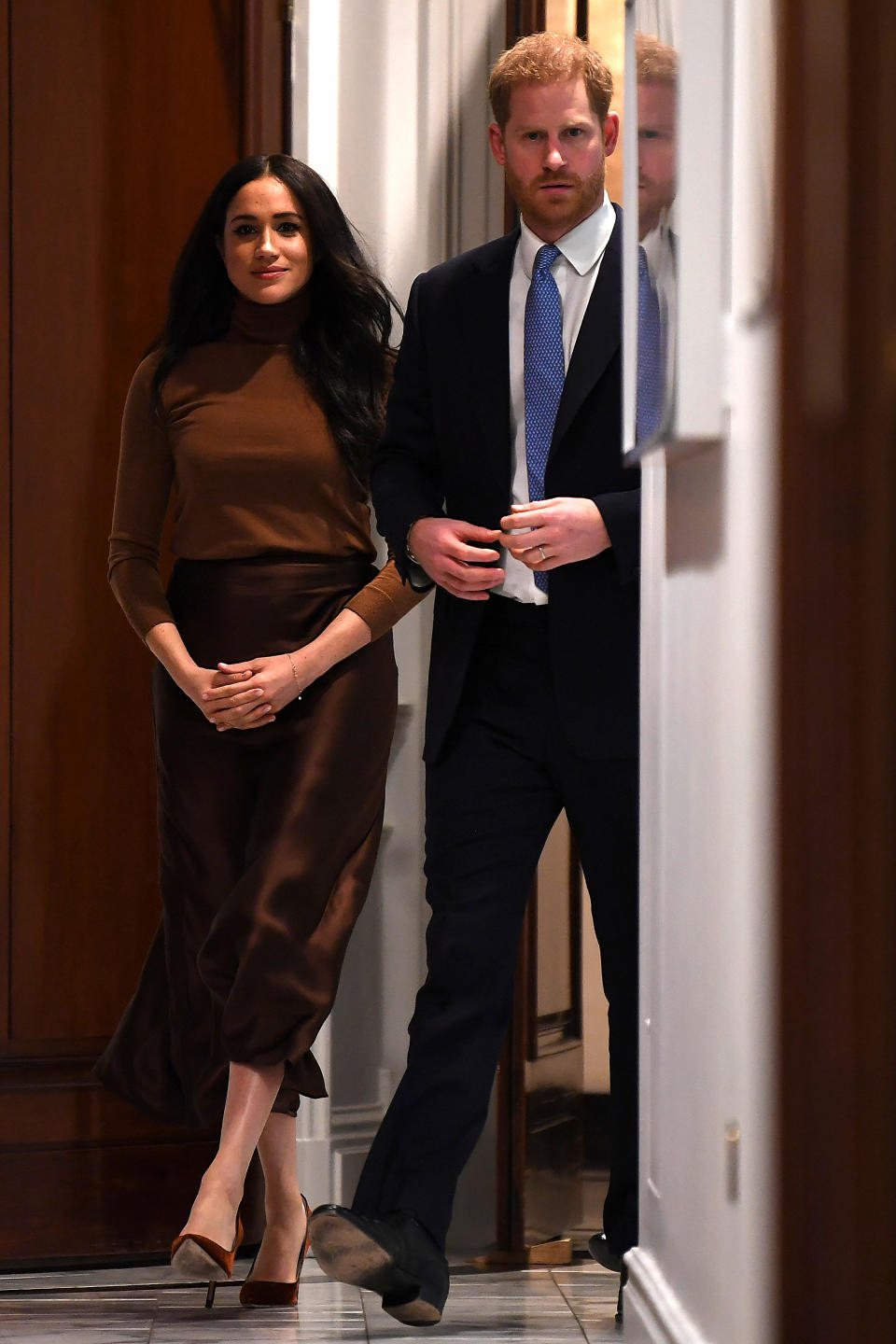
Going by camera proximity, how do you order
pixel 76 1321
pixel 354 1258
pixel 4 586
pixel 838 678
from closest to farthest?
pixel 838 678, pixel 354 1258, pixel 76 1321, pixel 4 586

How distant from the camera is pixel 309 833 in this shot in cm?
260

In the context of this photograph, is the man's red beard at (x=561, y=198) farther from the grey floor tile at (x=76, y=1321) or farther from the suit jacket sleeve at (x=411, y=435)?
the grey floor tile at (x=76, y=1321)

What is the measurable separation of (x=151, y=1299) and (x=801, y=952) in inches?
65.7

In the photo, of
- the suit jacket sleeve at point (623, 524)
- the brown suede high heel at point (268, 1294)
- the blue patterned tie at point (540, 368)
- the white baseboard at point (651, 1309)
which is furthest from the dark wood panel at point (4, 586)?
the white baseboard at point (651, 1309)

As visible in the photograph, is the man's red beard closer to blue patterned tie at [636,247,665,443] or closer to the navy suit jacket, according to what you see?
the navy suit jacket

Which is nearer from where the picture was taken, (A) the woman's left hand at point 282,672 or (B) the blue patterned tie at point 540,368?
(B) the blue patterned tie at point 540,368

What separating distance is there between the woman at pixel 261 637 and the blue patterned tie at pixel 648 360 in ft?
3.08

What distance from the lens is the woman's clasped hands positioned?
2578 mm

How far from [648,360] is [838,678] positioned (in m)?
0.58

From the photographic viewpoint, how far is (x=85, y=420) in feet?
9.65

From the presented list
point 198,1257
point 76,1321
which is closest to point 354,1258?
point 198,1257

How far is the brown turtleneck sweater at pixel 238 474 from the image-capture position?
8.79ft

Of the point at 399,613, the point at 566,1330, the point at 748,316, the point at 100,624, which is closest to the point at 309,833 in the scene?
the point at 399,613

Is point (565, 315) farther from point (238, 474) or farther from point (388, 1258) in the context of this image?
point (388, 1258)
